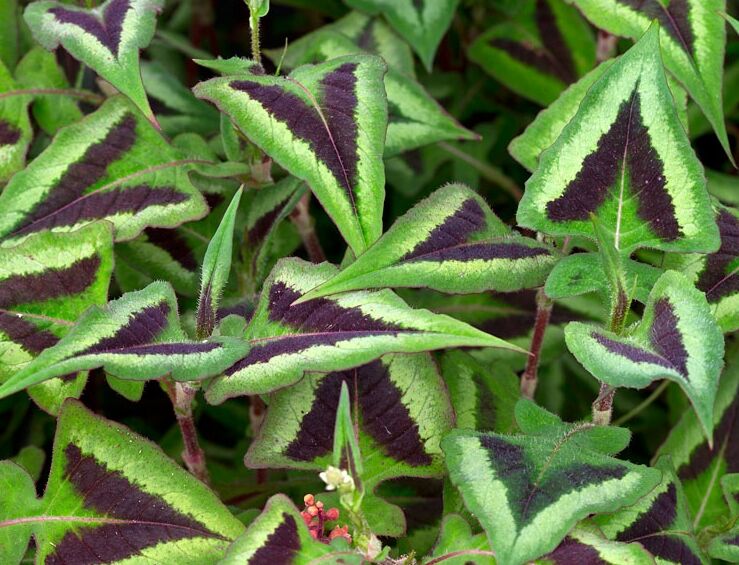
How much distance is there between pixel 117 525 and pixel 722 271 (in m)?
0.60

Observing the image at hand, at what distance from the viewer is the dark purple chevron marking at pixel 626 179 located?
2.76 ft

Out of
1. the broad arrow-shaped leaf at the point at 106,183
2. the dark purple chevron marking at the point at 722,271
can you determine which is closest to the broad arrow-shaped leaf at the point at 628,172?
the dark purple chevron marking at the point at 722,271

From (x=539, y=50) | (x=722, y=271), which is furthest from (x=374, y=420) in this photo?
(x=539, y=50)

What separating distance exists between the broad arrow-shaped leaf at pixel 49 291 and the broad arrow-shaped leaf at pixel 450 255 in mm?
255

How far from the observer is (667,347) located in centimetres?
76

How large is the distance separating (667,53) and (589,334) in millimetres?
431

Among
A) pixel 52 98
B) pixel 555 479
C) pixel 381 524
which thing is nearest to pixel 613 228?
pixel 555 479

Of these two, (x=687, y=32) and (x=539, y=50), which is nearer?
(x=687, y=32)

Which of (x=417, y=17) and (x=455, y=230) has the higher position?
(x=417, y=17)

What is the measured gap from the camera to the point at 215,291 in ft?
2.77

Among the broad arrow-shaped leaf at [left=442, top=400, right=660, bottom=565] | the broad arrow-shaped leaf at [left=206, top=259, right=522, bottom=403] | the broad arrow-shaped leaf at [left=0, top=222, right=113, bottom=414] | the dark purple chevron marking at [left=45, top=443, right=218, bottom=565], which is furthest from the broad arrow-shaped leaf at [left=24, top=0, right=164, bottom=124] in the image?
the broad arrow-shaped leaf at [left=442, top=400, right=660, bottom=565]

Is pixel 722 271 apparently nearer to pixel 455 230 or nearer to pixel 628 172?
pixel 628 172

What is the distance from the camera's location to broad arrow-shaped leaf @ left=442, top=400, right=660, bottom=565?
2.38 ft

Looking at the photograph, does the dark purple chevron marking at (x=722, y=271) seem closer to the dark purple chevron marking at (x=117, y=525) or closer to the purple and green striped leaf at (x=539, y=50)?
the dark purple chevron marking at (x=117, y=525)
